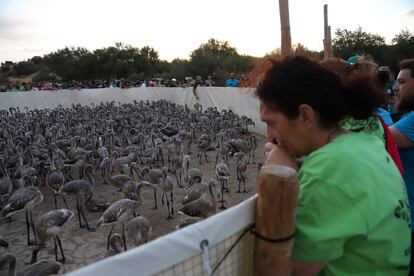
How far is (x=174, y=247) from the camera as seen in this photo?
1.40 m

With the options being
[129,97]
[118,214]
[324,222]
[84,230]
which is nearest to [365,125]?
[324,222]

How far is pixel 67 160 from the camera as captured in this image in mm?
11531

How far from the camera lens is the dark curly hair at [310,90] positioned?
5.71ft

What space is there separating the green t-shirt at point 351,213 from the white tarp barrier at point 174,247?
0.75ft

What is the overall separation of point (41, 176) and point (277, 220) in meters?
11.0

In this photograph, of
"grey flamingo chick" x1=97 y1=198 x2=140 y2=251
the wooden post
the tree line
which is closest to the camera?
the wooden post

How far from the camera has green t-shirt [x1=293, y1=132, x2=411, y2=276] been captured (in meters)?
1.46

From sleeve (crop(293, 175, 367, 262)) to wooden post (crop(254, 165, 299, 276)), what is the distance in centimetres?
6

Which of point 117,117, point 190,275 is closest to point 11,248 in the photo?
point 190,275

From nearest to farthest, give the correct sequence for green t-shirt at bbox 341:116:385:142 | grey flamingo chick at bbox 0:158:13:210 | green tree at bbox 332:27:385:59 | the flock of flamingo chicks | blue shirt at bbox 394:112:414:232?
1. green t-shirt at bbox 341:116:385:142
2. blue shirt at bbox 394:112:414:232
3. the flock of flamingo chicks
4. grey flamingo chick at bbox 0:158:13:210
5. green tree at bbox 332:27:385:59

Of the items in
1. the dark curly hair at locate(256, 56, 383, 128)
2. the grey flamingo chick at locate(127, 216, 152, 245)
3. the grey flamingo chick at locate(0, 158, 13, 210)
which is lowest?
the grey flamingo chick at locate(127, 216, 152, 245)

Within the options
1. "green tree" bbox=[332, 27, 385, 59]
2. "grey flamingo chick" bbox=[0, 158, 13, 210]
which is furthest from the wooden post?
"green tree" bbox=[332, 27, 385, 59]

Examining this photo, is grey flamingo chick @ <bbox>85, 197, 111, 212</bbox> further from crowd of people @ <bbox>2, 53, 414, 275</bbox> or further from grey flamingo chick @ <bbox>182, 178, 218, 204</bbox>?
crowd of people @ <bbox>2, 53, 414, 275</bbox>

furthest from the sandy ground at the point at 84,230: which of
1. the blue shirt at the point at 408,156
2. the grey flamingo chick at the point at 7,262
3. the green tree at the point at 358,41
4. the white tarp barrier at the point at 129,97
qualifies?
the green tree at the point at 358,41
